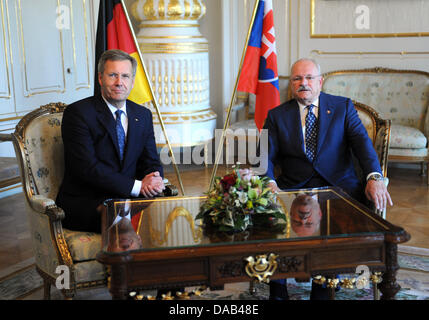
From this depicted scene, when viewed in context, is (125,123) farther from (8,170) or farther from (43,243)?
(8,170)

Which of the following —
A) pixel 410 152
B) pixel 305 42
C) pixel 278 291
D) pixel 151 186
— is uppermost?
pixel 305 42

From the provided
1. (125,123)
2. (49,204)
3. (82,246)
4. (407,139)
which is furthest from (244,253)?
(407,139)

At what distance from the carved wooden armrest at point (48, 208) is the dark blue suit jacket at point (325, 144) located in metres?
1.13

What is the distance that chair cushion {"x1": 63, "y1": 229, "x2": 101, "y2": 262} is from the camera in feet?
8.23

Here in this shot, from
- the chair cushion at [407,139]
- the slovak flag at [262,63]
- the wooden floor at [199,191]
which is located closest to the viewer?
the wooden floor at [199,191]

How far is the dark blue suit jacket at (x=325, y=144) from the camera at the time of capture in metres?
2.97

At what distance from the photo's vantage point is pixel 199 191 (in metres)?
5.19

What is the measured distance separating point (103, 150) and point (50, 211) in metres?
0.49

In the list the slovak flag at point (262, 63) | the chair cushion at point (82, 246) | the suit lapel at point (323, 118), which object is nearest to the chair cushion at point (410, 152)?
the slovak flag at point (262, 63)

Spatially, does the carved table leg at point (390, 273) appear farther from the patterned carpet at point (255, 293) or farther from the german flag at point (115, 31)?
the german flag at point (115, 31)

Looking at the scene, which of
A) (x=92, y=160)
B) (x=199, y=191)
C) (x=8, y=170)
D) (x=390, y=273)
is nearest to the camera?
(x=390, y=273)

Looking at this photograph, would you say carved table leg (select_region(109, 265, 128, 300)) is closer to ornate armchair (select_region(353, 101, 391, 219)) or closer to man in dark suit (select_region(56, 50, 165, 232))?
man in dark suit (select_region(56, 50, 165, 232))

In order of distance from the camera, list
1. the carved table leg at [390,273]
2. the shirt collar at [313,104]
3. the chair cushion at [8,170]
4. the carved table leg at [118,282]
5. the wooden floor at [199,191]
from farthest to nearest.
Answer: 1. the chair cushion at [8,170]
2. the wooden floor at [199,191]
3. the shirt collar at [313,104]
4. the carved table leg at [390,273]
5. the carved table leg at [118,282]

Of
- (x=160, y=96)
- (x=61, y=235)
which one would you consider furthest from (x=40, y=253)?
(x=160, y=96)
